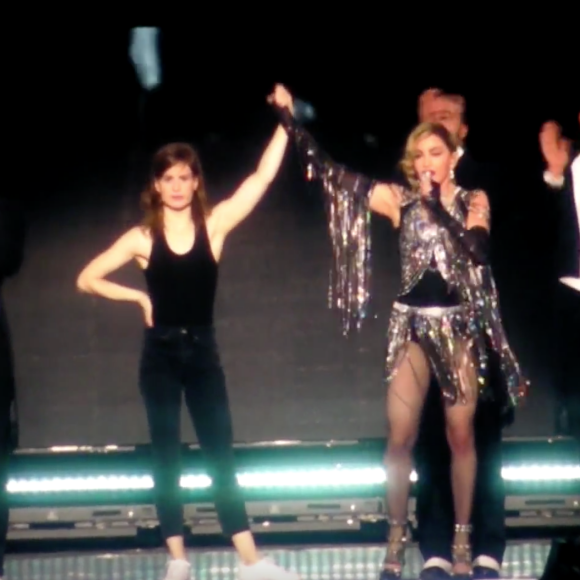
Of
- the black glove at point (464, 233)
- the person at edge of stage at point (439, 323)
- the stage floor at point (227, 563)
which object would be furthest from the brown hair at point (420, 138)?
the stage floor at point (227, 563)

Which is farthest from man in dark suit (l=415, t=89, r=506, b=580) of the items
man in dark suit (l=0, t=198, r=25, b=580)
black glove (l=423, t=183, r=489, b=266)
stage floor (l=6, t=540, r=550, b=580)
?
man in dark suit (l=0, t=198, r=25, b=580)

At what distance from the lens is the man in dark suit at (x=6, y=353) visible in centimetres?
372

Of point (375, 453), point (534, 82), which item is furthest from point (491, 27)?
point (375, 453)

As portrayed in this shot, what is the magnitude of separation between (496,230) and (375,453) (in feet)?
3.55

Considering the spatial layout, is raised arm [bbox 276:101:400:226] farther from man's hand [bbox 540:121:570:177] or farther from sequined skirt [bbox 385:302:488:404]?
man's hand [bbox 540:121:570:177]

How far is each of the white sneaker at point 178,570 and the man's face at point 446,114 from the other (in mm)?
1562

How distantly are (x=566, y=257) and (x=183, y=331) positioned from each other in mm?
1343

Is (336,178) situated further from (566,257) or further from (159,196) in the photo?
(566,257)

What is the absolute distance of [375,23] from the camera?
188 inches

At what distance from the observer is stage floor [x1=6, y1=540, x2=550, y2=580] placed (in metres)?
4.10

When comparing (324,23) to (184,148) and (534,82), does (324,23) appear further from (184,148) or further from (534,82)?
(184,148)

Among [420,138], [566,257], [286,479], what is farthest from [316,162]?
[286,479]

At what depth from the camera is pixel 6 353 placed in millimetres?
3723

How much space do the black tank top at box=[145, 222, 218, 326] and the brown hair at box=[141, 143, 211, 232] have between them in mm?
66
